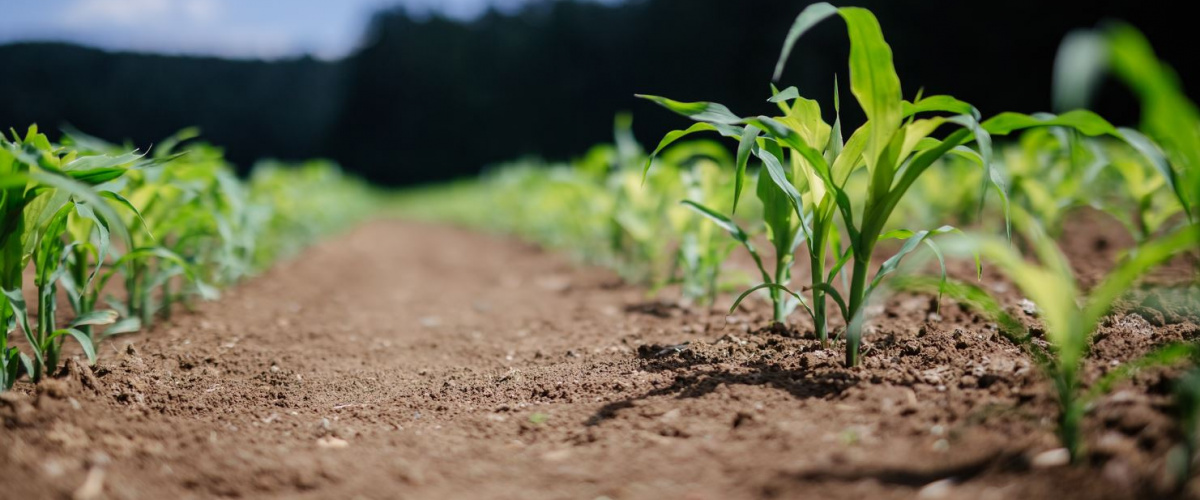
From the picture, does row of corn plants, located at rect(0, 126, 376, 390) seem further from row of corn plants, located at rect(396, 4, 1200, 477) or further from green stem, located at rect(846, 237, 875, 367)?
green stem, located at rect(846, 237, 875, 367)

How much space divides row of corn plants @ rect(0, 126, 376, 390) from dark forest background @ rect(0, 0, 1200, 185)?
7609 mm

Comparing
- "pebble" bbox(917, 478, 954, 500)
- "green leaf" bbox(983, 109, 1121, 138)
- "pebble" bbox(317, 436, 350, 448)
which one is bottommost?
"pebble" bbox(317, 436, 350, 448)

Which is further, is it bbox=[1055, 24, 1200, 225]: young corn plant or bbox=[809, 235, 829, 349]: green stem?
bbox=[809, 235, 829, 349]: green stem

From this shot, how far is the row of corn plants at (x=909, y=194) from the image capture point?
0.71 meters

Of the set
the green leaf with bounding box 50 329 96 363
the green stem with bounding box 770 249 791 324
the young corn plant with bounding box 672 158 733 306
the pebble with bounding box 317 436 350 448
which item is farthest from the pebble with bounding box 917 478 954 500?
the green leaf with bounding box 50 329 96 363

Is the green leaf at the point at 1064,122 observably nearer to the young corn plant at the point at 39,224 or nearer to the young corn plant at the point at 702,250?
the young corn plant at the point at 702,250

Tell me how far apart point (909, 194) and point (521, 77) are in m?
18.7

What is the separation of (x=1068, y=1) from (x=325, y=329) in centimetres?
980

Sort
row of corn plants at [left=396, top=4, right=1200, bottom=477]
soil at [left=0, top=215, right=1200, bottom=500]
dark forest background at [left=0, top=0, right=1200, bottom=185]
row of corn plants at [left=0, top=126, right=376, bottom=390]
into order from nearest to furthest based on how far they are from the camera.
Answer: row of corn plants at [left=396, top=4, right=1200, bottom=477] < soil at [left=0, top=215, right=1200, bottom=500] < row of corn plants at [left=0, top=126, right=376, bottom=390] < dark forest background at [left=0, top=0, right=1200, bottom=185]

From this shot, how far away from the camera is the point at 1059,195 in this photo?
251cm

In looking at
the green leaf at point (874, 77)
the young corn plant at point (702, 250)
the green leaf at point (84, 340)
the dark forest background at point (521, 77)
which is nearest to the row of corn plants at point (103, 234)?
the green leaf at point (84, 340)

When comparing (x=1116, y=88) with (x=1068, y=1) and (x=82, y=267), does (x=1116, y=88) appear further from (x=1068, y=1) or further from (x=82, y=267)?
(x=82, y=267)

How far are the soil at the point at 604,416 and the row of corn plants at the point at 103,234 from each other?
0.36 feet

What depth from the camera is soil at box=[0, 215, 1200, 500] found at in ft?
2.84
